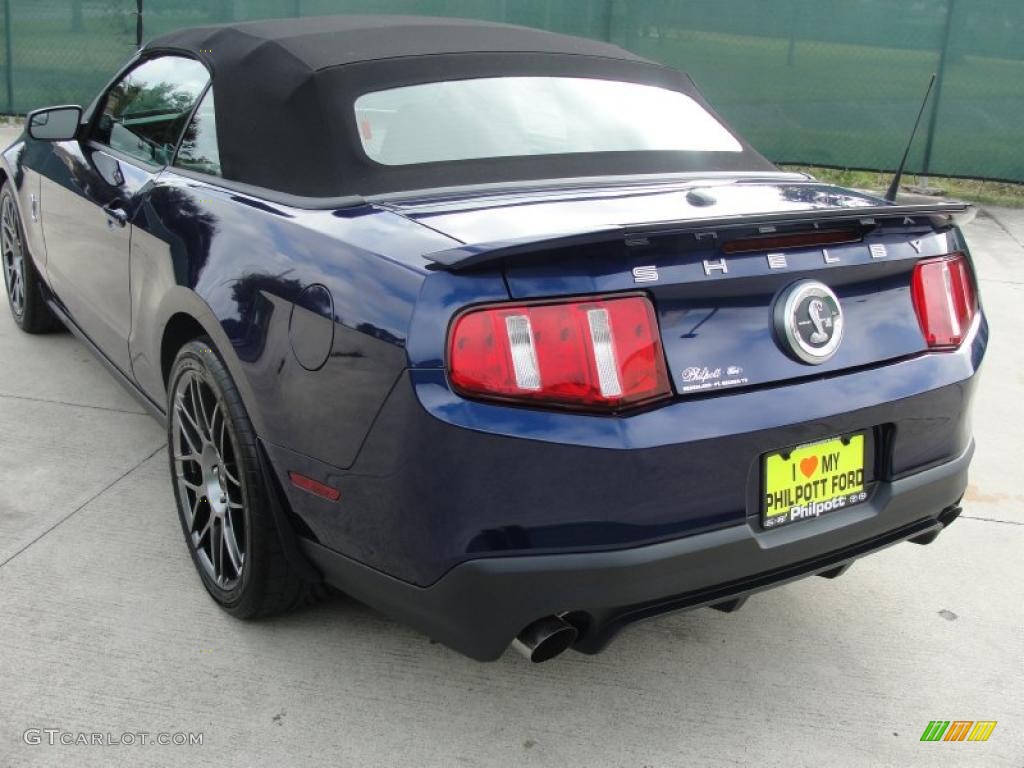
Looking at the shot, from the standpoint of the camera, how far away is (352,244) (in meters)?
2.46

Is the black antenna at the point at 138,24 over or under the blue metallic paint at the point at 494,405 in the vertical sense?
over

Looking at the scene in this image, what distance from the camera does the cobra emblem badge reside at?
7.72ft

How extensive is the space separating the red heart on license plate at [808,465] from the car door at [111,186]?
2.24 meters

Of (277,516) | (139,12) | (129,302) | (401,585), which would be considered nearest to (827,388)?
(401,585)

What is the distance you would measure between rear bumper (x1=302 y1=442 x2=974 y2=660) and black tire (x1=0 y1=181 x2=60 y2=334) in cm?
322

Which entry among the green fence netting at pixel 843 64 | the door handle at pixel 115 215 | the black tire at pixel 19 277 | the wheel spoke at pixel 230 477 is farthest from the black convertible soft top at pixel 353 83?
the green fence netting at pixel 843 64

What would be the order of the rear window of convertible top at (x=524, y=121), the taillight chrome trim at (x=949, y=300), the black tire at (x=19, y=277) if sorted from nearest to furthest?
the taillight chrome trim at (x=949, y=300), the rear window of convertible top at (x=524, y=121), the black tire at (x=19, y=277)

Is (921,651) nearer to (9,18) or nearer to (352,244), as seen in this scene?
(352,244)

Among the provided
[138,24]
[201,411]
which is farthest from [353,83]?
[138,24]

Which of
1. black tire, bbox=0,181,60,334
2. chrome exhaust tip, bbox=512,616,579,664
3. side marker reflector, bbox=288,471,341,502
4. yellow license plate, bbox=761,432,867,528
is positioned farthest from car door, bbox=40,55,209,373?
yellow license plate, bbox=761,432,867,528

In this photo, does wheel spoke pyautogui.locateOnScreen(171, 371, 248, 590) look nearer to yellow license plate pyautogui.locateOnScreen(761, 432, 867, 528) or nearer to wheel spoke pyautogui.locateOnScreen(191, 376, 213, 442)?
wheel spoke pyautogui.locateOnScreen(191, 376, 213, 442)

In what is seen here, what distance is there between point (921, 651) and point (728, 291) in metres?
1.34

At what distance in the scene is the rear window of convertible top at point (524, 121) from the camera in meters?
3.00

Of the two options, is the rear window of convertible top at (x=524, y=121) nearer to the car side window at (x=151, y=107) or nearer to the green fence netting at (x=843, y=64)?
the car side window at (x=151, y=107)
